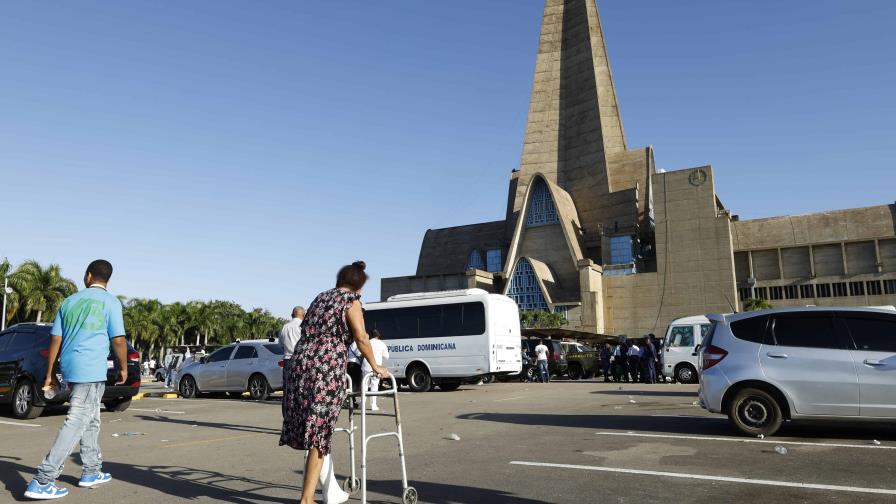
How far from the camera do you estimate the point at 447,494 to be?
4.94 meters

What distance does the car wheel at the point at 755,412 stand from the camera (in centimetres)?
790

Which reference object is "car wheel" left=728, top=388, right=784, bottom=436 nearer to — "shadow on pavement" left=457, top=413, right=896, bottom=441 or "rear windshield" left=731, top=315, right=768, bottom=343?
"shadow on pavement" left=457, top=413, right=896, bottom=441

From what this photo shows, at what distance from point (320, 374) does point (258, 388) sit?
43.3ft

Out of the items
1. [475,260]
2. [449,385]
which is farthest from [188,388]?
[475,260]

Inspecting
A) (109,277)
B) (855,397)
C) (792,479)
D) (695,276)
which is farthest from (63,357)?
(695,276)

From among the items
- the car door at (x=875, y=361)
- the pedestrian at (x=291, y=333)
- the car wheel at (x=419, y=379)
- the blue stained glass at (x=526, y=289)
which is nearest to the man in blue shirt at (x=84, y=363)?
the pedestrian at (x=291, y=333)

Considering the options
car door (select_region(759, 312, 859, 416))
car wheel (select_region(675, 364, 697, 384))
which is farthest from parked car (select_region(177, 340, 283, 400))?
car wheel (select_region(675, 364, 697, 384))

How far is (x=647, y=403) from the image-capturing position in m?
13.2

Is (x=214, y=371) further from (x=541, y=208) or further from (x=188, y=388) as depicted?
(x=541, y=208)

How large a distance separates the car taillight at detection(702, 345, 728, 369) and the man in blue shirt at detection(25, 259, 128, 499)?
712 cm

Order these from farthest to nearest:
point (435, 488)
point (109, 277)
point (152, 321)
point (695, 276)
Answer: point (152, 321) < point (695, 276) < point (109, 277) < point (435, 488)

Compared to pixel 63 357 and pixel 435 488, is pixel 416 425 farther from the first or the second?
pixel 63 357

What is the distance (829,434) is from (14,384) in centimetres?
1349

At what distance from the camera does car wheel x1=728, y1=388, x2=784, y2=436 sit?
790 centimetres
